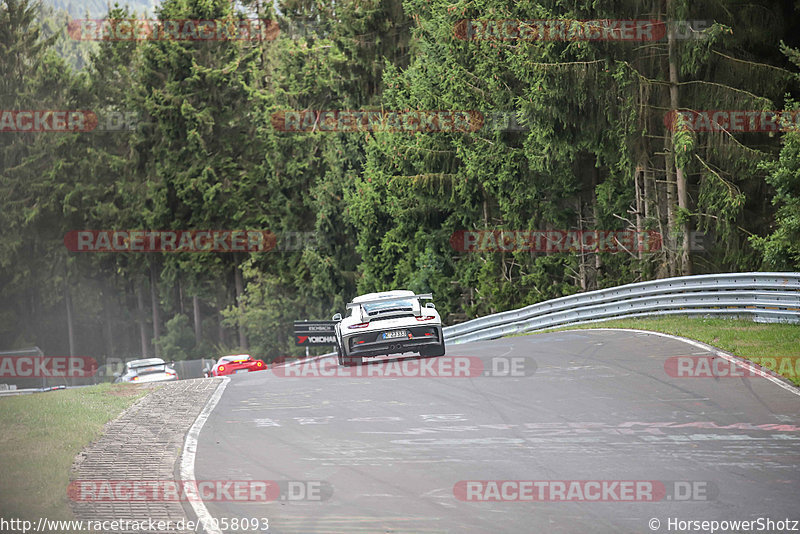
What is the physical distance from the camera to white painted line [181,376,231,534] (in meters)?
8.81

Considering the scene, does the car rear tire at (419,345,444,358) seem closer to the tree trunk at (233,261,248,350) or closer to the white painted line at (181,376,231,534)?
the white painted line at (181,376,231,534)

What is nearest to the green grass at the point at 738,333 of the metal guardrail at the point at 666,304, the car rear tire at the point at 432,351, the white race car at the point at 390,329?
the metal guardrail at the point at 666,304

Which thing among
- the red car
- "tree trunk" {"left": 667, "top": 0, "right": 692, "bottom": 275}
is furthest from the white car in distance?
"tree trunk" {"left": 667, "top": 0, "right": 692, "bottom": 275}

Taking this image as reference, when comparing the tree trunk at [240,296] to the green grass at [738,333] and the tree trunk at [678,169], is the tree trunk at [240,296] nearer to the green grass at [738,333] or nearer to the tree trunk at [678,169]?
the tree trunk at [678,169]

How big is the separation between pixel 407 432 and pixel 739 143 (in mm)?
17394

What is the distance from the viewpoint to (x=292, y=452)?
12.0 meters

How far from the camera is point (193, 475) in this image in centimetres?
1086

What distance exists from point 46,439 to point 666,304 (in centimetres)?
1648

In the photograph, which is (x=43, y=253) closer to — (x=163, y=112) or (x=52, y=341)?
(x=52, y=341)

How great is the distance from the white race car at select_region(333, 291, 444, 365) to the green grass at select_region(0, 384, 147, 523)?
4.37 meters

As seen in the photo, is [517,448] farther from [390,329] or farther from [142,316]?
[142,316]

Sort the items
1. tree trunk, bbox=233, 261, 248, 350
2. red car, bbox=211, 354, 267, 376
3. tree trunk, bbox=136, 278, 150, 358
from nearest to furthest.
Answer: red car, bbox=211, 354, 267, 376, tree trunk, bbox=233, 261, 248, 350, tree trunk, bbox=136, 278, 150, 358

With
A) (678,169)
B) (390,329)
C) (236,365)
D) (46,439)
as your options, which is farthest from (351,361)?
(236,365)

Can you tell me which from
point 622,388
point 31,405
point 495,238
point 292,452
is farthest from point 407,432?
point 495,238
